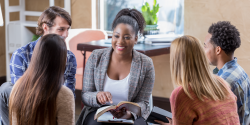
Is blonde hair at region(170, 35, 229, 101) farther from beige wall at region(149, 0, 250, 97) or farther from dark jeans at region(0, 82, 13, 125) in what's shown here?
beige wall at region(149, 0, 250, 97)

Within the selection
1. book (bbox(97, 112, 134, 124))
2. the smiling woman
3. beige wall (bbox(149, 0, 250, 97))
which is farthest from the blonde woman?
beige wall (bbox(149, 0, 250, 97))

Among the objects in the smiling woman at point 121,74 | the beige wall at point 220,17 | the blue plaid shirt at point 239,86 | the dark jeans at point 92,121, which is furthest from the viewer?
A: the beige wall at point 220,17

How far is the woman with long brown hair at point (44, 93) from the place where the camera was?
1166 millimetres

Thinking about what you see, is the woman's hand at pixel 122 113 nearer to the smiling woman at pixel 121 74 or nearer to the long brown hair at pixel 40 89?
the smiling woman at pixel 121 74

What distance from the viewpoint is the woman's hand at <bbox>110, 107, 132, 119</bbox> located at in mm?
1492

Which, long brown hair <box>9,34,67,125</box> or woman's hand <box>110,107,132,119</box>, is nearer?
long brown hair <box>9,34,67,125</box>

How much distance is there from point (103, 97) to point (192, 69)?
58cm

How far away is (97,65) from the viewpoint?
5.61 feet

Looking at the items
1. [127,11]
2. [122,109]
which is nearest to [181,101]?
[122,109]

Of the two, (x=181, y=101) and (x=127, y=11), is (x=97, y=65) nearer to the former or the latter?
(x=127, y=11)

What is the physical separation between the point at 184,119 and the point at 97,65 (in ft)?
2.43

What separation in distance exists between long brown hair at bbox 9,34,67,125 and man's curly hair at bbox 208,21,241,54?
0.91 meters

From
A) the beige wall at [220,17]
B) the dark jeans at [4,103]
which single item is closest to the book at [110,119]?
the dark jeans at [4,103]

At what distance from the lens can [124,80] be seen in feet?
5.55
